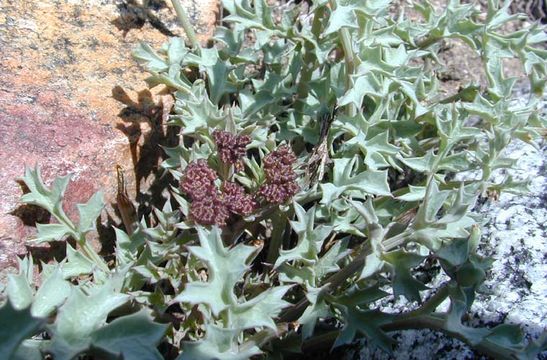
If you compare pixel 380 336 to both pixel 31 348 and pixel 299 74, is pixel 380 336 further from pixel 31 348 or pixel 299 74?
pixel 299 74

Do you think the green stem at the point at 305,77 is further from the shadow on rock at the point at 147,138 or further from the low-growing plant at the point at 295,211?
the shadow on rock at the point at 147,138

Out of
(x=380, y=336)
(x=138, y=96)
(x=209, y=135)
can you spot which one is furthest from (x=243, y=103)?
(x=380, y=336)

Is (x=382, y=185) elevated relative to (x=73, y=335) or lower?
lower

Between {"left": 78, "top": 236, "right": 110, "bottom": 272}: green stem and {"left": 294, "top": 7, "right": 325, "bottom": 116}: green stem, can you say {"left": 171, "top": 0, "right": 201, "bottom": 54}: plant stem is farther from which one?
{"left": 78, "top": 236, "right": 110, "bottom": 272}: green stem

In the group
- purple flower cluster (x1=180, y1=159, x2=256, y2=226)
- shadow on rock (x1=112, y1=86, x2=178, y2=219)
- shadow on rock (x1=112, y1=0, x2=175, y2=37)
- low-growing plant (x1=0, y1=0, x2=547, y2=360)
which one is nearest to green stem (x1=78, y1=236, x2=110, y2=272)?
low-growing plant (x1=0, y1=0, x2=547, y2=360)

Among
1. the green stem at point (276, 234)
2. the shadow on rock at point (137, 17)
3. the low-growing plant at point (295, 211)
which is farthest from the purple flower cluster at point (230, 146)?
the shadow on rock at point (137, 17)
